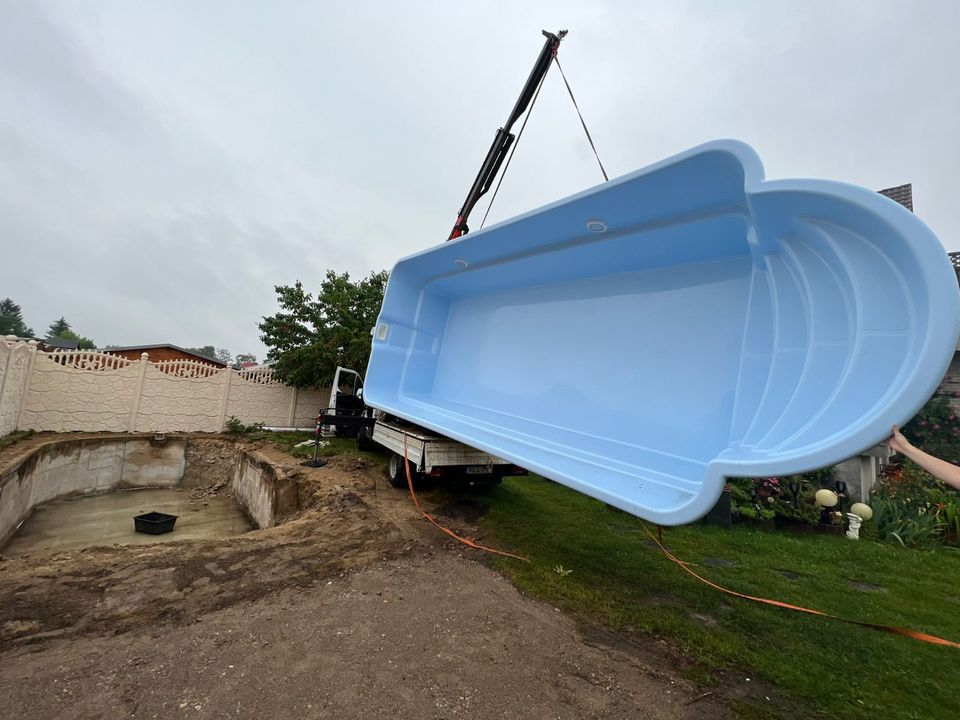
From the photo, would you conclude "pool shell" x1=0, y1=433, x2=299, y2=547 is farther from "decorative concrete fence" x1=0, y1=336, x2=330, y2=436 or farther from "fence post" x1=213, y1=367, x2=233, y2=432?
"fence post" x1=213, y1=367, x2=233, y2=432

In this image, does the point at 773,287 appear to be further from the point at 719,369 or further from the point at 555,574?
the point at 555,574

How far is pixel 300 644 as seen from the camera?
6.93ft

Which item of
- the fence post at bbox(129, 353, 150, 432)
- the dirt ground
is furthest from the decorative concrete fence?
the dirt ground

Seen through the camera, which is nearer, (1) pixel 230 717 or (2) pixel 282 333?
(1) pixel 230 717

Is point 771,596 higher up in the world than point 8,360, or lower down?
higher up

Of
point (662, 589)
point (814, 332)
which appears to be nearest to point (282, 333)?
point (662, 589)

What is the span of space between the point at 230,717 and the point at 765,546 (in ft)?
15.9

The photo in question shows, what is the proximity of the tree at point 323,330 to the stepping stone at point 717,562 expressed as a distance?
7.94 meters

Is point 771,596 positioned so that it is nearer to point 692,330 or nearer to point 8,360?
point 692,330

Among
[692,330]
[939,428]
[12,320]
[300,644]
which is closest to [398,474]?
[300,644]

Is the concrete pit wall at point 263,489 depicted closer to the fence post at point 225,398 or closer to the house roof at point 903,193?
the fence post at point 225,398

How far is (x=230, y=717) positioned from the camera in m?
1.61

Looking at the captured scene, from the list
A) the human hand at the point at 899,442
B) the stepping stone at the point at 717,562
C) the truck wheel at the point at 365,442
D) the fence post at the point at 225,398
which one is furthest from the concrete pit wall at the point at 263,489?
the human hand at the point at 899,442

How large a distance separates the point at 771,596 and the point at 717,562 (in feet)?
2.25
